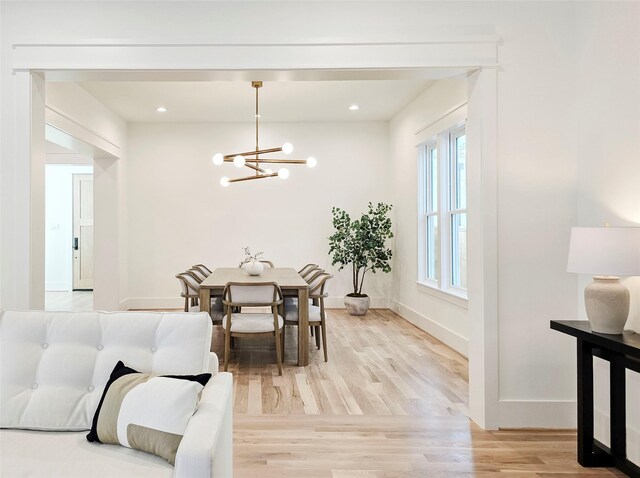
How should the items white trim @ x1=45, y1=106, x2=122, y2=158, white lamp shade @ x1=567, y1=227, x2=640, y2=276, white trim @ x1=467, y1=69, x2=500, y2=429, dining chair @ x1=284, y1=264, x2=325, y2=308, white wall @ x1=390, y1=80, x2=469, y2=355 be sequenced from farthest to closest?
1. dining chair @ x1=284, y1=264, x2=325, y2=308
2. white wall @ x1=390, y1=80, x2=469, y2=355
3. white trim @ x1=45, y1=106, x2=122, y2=158
4. white trim @ x1=467, y1=69, x2=500, y2=429
5. white lamp shade @ x1=567, y1=227, x2=640, y2=276

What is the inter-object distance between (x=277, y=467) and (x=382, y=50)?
8.26 feet

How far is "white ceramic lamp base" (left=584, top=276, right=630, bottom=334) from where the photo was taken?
227 centimetres

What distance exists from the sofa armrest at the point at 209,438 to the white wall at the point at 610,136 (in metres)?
2.12

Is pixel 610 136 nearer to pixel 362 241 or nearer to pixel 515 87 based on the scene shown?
pixel 515 87

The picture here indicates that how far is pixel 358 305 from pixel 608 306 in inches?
180

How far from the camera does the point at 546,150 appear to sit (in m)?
2.92

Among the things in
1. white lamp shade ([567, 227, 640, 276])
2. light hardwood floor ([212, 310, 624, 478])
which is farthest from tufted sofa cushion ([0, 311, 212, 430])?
white lamp shade ([567, 227, 640, 276])

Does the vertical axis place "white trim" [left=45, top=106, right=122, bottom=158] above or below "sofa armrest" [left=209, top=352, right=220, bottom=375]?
above

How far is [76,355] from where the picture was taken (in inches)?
74.1

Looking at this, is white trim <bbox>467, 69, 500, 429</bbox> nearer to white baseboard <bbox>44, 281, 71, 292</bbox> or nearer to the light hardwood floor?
the light hardwood floor

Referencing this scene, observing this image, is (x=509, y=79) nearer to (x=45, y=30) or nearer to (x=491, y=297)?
(x=491, y=297)

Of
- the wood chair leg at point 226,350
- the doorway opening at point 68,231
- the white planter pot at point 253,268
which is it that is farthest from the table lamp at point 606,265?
the doorway opening at point 68,231

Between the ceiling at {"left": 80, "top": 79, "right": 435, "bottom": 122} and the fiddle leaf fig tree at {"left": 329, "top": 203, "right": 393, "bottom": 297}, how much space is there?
150 centimetres

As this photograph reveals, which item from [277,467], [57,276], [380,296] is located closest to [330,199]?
[380,296]
